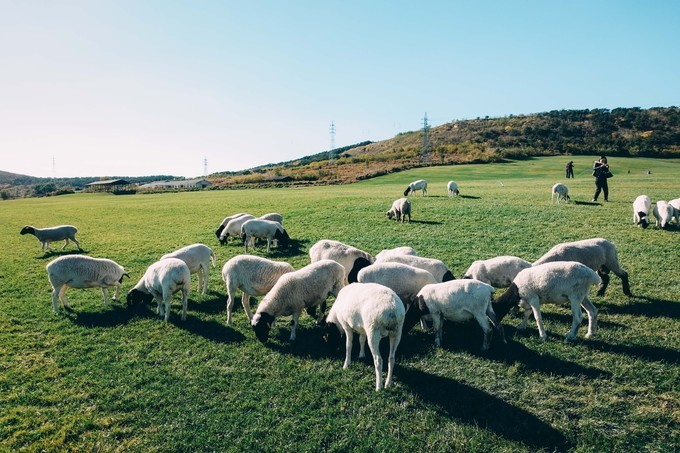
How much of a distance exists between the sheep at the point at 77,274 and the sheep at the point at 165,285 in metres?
1.26

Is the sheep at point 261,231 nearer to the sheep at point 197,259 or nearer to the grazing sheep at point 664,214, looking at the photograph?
the sheep at point 197,259

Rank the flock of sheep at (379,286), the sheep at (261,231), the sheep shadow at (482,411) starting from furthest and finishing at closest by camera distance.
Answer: the sheep at (261,231) < the flock of sheep at (379,286) < the sheep shadow at (482,411)

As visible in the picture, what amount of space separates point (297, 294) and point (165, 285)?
3.19 m

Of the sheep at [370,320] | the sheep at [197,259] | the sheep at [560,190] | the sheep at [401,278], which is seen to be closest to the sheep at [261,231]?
the sheep at [197,259]

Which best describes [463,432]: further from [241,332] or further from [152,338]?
[152,338]

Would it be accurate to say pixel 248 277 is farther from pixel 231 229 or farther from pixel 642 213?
pixel 642 213

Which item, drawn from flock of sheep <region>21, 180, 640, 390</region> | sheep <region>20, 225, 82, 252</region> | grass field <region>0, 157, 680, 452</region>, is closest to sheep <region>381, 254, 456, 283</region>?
flock of sheep <region>21, 180, 640, 390</region>

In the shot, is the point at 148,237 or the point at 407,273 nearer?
the point at 407,273

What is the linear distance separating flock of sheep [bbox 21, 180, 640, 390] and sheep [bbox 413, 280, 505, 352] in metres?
0.02

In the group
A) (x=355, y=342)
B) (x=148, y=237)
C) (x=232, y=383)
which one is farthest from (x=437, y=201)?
(x=232, y=383)

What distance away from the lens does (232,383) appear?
6383 mm

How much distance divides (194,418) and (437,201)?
81.0ft

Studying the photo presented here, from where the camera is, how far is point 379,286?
703 cm

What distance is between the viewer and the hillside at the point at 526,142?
73.8 metres
